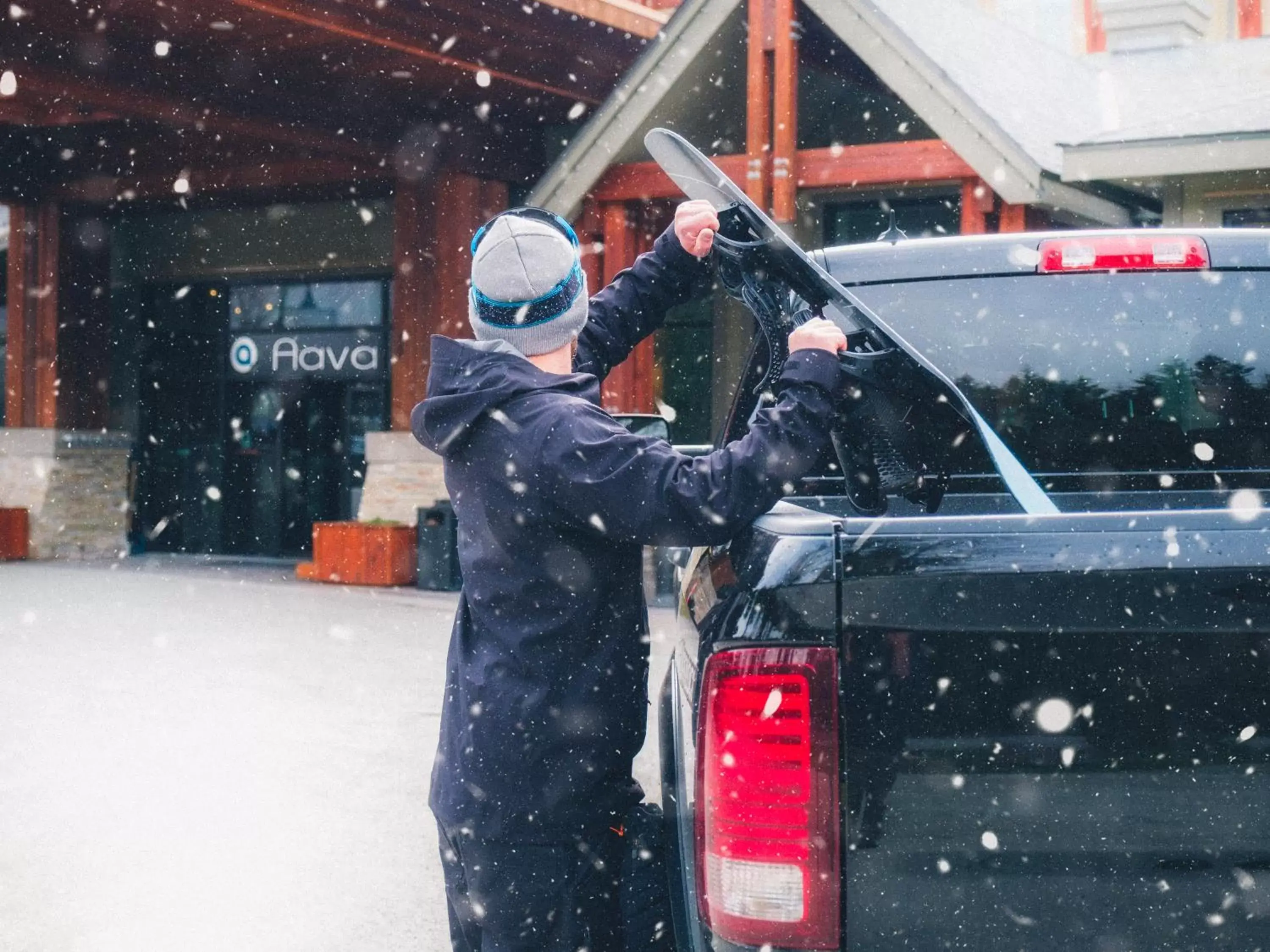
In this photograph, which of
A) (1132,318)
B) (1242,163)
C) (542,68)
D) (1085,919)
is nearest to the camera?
(1085,919)

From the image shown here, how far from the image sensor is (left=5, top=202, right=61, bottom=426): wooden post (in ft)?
63.4

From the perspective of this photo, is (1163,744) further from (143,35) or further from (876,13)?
(143,35)

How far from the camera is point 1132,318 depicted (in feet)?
10.3

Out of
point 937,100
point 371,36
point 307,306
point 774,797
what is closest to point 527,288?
point 774,797

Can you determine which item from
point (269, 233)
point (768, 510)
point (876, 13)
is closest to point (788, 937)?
point (768, 510)

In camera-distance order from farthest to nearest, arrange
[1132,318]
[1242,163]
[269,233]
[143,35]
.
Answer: [269,233] < [143,35] < [1242,163] < [1132,318]

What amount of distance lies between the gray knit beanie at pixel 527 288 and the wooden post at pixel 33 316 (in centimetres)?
1795

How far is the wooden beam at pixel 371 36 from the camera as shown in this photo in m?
11.8

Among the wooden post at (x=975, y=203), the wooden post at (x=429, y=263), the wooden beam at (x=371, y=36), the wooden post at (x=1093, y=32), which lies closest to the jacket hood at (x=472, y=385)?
the wooden beam at (x=371, y=36)

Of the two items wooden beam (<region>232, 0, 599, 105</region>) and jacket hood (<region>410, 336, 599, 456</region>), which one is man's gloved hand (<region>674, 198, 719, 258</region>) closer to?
jacket hood (<region>410, 336, 599, 456</region>)

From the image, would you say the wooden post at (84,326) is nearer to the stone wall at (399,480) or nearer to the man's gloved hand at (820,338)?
the stone wall at (399,480)

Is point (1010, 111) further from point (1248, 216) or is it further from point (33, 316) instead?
point (33, 316)

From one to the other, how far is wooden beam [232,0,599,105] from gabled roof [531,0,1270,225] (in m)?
1.15

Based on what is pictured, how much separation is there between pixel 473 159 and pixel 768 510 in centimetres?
1340
